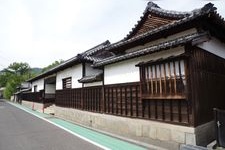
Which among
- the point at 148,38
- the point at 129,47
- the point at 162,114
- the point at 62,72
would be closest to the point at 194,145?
the point at 162,114

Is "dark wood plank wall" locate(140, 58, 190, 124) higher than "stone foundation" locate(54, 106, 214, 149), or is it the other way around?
"dark wood plank wall" locate(140, 58, 190, 124)

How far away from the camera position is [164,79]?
8.76 metres

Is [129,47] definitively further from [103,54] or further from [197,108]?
[103,54]

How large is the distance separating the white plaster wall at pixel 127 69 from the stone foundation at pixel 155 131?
6.62 ft

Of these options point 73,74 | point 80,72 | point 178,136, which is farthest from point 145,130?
point 73,74

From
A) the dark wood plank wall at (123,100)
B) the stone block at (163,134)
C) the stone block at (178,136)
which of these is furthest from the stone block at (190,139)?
the dark wood plank wall at (123,100)

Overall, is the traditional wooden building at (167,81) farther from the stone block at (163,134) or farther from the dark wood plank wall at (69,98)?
the dark wood plank wall at (69,98)

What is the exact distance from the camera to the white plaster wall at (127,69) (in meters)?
9.19

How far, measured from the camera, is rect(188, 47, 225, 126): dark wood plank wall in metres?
8.00

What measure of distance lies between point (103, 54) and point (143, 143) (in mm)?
11057

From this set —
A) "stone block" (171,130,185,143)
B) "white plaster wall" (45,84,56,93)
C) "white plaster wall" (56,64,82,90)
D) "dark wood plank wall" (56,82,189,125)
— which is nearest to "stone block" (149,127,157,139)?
"dark wood plank wall" (56,82,189,125)

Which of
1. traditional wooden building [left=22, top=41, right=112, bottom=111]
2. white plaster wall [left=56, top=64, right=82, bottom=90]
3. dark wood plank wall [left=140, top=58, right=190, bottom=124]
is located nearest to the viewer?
dark wood plank wall [left=140, top=58, right=190, bottom=124]

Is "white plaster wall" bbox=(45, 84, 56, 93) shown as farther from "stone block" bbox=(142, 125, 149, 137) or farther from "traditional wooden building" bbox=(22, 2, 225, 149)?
"stone block" bbox=(142, 125, 149, 137)

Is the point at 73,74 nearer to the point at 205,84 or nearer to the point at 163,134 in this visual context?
the point at 163,134
